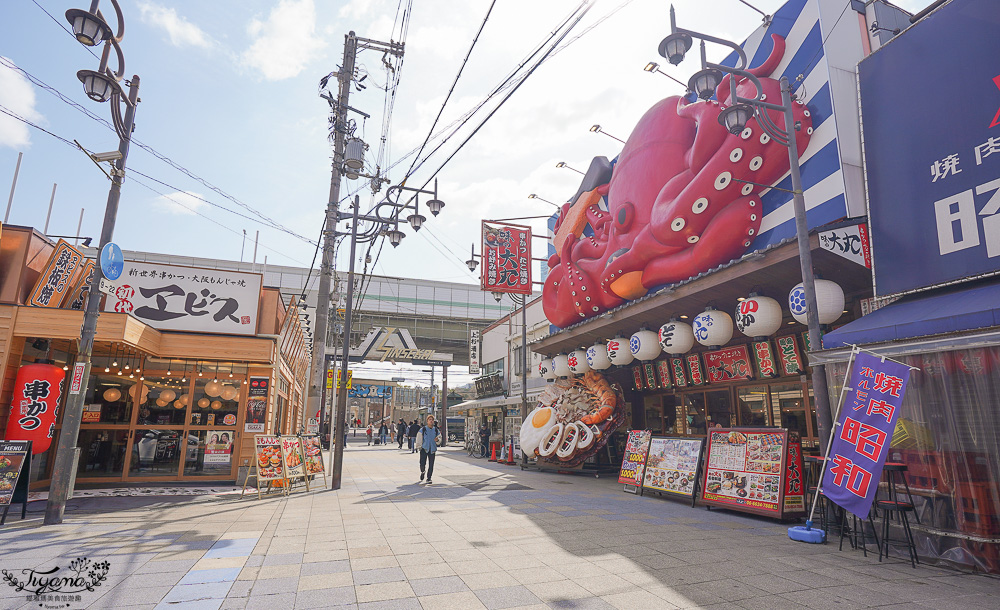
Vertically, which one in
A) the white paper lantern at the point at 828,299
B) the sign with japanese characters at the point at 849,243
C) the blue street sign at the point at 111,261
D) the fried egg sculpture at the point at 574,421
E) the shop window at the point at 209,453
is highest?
the sign with japanese characters at the point at 849,243

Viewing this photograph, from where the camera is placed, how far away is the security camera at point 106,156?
904cm

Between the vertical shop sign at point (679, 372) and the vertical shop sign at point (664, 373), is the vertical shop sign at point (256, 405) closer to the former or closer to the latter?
the vertical shop sign at point (664, 373)

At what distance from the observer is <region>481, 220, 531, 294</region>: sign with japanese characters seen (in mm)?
21095

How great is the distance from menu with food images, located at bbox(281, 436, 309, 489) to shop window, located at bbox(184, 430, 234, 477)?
220cm

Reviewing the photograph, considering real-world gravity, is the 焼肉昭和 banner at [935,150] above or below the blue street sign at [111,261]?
above

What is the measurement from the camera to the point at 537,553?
22.8 feet

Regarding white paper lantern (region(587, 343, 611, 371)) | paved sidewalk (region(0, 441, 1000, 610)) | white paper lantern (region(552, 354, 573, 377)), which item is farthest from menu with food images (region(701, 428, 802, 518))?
white paper lantern (region(552, 354, 573, 377))

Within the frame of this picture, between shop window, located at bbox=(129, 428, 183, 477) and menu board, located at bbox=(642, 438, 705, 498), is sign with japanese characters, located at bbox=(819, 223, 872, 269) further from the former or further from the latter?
shop window, located at bbox=(129, 428, 183, 477)

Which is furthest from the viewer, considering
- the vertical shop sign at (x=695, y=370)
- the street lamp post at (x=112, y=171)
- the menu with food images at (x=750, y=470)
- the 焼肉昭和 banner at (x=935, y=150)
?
the vertical shop sign at (x=695, y=370)

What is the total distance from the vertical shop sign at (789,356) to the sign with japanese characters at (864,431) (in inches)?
155

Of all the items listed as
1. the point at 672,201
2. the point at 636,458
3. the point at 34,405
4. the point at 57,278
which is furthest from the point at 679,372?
the point at 57,278

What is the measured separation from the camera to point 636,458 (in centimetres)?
1328

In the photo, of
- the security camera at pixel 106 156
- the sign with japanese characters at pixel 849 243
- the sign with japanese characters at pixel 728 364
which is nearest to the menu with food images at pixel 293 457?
the security camera at pixel 106 156

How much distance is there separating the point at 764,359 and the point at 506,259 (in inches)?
460
